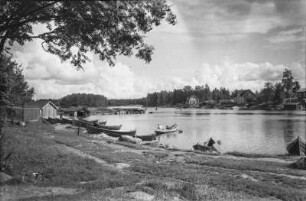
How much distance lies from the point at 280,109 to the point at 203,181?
175678 mm

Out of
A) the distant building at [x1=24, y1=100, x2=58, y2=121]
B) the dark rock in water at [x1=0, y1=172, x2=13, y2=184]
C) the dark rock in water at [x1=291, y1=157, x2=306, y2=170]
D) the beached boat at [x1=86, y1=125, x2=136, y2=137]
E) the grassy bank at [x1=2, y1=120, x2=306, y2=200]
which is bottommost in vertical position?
the beached boat at [x1=86, y1=125, x2=136, y2=137]

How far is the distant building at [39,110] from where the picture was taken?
53303mm

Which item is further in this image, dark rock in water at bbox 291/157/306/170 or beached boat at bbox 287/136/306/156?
beached boat at bbox 287/136/306/156

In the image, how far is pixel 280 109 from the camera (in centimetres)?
17338

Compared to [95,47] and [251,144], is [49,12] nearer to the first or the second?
[95,47]

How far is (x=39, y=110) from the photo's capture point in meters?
60.1

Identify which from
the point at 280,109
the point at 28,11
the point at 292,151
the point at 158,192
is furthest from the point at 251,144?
the point at 280,109

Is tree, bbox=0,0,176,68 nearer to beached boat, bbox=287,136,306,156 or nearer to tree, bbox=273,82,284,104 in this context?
beached boat, bbox=287,136,306,156

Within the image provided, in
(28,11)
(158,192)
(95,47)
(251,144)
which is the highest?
(28,11)

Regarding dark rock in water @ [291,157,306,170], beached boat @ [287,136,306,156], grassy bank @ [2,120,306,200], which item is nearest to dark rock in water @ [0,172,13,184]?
grassy bank @ [2,120,306,200]

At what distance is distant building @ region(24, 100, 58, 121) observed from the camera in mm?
53303

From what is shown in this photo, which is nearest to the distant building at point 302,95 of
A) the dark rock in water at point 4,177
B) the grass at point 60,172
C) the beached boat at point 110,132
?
the beached boat at point 110,132

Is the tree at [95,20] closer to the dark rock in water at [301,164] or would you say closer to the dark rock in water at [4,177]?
the dark rock in water at [4,177]

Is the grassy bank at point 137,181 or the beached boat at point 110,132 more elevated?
the grassy bank at point 137,181
